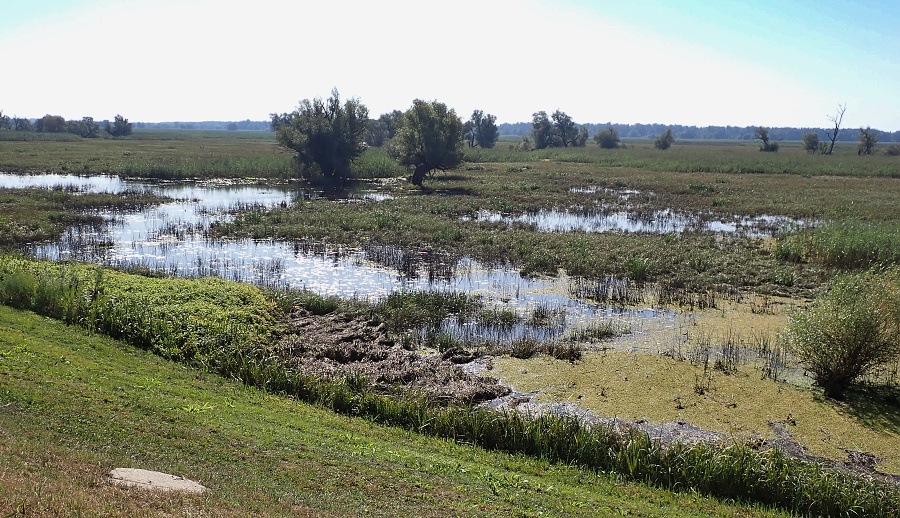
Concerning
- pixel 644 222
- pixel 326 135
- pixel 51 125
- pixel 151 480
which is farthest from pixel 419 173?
pixel 51 125

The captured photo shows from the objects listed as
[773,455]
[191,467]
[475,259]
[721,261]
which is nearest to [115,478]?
[191,467]

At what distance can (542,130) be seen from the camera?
111375mm

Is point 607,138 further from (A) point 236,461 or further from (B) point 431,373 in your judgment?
(A) point 236,461

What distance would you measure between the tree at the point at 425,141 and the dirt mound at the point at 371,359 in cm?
3732

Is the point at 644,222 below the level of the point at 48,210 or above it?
below

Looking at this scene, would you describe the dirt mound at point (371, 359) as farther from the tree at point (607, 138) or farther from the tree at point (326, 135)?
the tree at point (607, 138)

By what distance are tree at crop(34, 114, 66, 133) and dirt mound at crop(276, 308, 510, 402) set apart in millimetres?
131043

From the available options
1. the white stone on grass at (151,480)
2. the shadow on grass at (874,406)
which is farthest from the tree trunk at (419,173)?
the white stone on grass at (151,480)

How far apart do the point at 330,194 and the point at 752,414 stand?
37.5 meters

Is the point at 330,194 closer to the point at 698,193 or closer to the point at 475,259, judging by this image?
the point at 475,259

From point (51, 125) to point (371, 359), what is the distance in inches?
5309

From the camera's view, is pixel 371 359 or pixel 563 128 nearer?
pixel 371 359

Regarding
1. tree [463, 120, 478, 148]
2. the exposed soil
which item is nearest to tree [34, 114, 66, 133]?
tree [463, 120, 478, 148]

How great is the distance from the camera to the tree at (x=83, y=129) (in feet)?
400
